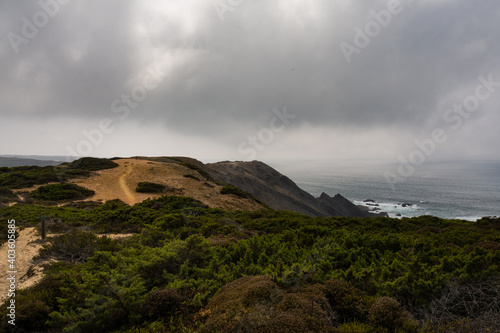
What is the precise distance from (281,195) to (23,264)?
41.4 m

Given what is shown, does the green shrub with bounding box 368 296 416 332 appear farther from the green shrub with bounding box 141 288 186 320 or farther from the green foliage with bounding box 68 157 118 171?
the green foliage with bounding box 68 157 118 171

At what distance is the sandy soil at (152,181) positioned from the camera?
19969 millimetres

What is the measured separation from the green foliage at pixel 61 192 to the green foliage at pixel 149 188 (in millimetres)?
3675

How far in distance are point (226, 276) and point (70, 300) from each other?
281cm

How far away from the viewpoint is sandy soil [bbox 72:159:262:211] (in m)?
20.0

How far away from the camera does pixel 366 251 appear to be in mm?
6137

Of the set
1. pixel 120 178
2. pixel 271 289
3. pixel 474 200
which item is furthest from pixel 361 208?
pixel 271 289

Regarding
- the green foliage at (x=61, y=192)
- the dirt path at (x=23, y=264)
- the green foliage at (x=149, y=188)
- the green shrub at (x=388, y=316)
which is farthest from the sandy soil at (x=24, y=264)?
the green foliage at (x=149, y=188)

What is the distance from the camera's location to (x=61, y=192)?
18703mm

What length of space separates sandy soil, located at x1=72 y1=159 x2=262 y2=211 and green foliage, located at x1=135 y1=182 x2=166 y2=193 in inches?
23.1

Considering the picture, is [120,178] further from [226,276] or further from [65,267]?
[226,276]

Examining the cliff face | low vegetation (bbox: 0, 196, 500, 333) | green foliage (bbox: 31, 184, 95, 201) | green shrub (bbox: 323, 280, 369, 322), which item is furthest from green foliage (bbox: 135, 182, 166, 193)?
the cliff face

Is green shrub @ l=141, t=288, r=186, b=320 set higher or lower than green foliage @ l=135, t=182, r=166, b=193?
lower

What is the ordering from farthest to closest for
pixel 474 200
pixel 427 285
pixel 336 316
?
pixel 474 200
pixel 427 285
pixel 336 316
